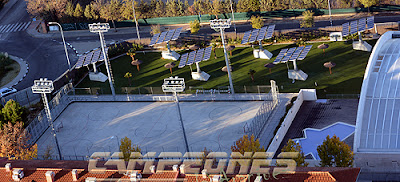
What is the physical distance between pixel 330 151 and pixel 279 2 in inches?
2492

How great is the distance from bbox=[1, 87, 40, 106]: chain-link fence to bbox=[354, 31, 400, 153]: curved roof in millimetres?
48958

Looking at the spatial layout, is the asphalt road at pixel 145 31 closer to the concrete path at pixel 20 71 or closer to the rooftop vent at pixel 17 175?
the concrete path at pixel 20 71

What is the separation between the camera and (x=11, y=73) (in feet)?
355

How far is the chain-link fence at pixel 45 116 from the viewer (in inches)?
3204

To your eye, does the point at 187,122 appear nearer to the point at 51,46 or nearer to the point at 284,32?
the point at 284,32

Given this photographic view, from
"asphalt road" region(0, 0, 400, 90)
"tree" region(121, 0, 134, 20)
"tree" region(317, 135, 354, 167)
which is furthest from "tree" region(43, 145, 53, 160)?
"tree" region(121, 0, 134, 20)

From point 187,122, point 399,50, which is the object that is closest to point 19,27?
point 187,122

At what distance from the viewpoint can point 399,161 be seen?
6312 centimetres

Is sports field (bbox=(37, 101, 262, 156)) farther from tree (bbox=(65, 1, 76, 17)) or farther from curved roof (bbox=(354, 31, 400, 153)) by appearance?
tree (bbox=(65, 1, 76, 17))

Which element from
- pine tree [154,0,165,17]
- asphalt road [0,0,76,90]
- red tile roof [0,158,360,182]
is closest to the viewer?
red tile roof [0,158,360,182]

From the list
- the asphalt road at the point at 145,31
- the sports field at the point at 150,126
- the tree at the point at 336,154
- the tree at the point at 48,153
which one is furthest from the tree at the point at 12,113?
the asphalt road at the point at 145,31

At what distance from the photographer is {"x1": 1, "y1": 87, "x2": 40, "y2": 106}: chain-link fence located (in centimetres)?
9300

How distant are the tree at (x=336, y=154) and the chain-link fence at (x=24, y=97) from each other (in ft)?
157

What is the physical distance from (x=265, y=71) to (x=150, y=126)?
2216cm
